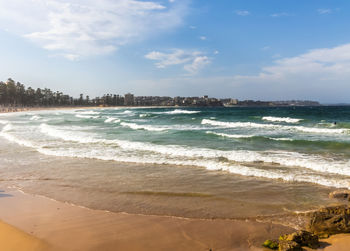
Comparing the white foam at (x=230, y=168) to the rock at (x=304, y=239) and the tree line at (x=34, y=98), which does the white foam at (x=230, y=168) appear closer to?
the rock at (x=304, y=239)

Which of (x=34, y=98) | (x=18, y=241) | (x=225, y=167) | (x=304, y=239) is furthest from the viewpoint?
(x=34, y=98)

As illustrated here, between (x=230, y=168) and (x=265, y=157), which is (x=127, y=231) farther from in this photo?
(x=265, y=157)

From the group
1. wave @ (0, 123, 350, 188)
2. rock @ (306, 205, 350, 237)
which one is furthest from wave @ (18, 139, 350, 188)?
rock @ (306, 205, 350, 237)

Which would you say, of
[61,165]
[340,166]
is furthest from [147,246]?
[340,166]

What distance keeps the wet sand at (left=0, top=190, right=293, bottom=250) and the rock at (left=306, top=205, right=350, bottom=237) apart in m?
0.50

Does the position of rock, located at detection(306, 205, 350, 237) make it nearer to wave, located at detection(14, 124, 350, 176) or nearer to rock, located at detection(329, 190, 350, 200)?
rock, located at detection(329, 190, 350, 200)

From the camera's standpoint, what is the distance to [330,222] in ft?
17.1

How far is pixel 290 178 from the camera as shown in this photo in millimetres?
8898

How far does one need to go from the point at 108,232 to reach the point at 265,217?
3.45m

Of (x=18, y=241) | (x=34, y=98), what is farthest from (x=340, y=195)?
(x=34, y=98)

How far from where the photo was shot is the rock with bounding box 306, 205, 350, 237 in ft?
16.8

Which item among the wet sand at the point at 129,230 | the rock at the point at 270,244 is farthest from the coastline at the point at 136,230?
the rock at the point at 270,244

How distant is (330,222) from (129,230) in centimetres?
405

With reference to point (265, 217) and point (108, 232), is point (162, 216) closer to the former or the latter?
point (108, 232)
